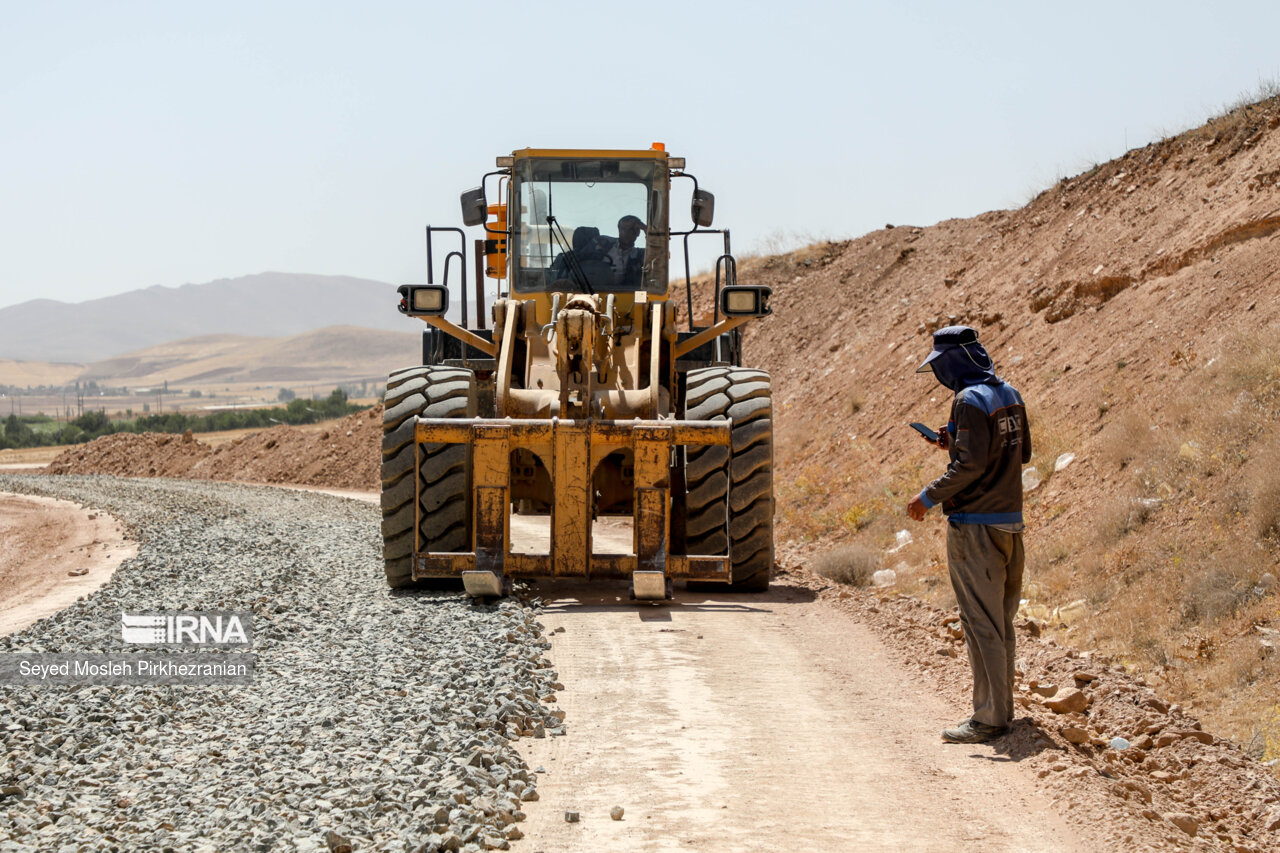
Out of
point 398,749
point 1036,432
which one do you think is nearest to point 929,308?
point 1036,432

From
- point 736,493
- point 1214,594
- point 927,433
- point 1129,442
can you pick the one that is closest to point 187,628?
point 736,493

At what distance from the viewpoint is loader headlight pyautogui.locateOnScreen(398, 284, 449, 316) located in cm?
1140

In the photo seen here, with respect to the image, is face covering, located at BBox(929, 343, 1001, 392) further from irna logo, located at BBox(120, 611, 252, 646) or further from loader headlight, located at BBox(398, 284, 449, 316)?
loader headlight, located at BBox(398, 284, 449, 316)

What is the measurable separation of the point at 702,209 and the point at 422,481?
366 centimetres

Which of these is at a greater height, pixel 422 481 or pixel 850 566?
pixel 422 481

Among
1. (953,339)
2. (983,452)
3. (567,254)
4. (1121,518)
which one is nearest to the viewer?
(983,452)

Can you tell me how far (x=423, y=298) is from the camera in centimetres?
1141

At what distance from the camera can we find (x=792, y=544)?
1571cm

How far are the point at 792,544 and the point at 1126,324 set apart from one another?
16.2 feet

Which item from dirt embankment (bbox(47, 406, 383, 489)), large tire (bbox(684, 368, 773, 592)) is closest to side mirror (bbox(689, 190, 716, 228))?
large tire (bbox(684, 368, 773, 592))

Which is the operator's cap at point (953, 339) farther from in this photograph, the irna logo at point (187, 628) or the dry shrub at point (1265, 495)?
the irna logo at point (187, 628)

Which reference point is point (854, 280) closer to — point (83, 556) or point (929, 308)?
point (929, 308)

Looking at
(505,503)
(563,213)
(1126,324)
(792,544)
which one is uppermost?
(563,213)

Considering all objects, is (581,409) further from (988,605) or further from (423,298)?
(988,605)
